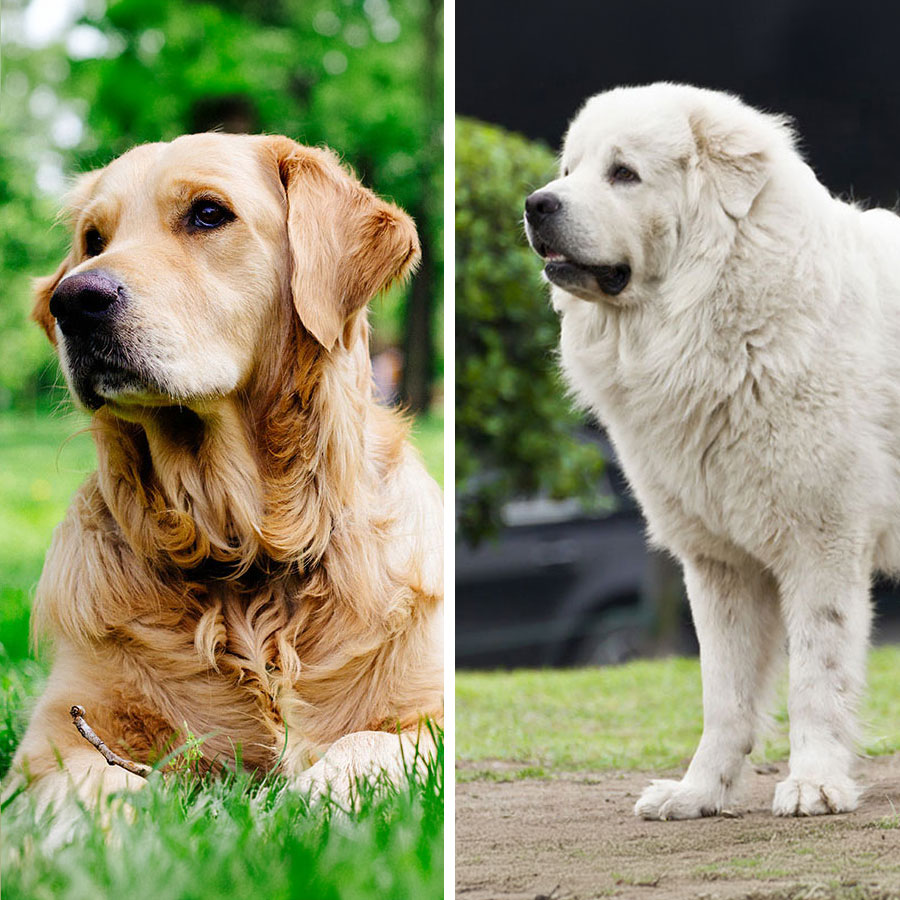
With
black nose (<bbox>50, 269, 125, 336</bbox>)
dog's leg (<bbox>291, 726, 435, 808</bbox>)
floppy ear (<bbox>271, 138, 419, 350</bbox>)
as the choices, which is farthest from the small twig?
floppy ear (<bbox>271, 138, 419, 350</bbox>)

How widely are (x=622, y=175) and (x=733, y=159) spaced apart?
24 centimetres

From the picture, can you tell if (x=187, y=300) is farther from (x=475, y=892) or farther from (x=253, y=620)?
(x=475, y=892)

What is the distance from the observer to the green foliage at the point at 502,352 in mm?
4434

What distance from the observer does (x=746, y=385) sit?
2.41 m

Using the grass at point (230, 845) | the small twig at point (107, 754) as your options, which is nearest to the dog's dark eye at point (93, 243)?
the grass at point (230, 845)

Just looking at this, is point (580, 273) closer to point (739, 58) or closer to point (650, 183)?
point (650, 183)

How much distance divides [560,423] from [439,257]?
7.28ft

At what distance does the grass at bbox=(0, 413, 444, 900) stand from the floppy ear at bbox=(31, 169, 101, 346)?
18cm

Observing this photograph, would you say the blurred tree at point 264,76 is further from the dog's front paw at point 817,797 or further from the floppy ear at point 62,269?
the dog's front paw at point 817,797

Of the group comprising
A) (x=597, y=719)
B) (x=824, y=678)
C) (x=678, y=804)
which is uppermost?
(x=824, y=678)

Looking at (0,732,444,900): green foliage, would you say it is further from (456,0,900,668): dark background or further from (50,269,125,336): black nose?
(456,0,900,668): dark background

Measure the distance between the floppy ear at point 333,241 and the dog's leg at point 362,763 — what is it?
670mm

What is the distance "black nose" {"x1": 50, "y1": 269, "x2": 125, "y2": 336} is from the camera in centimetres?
178

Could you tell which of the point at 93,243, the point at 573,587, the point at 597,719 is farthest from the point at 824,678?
the point at 573,587
